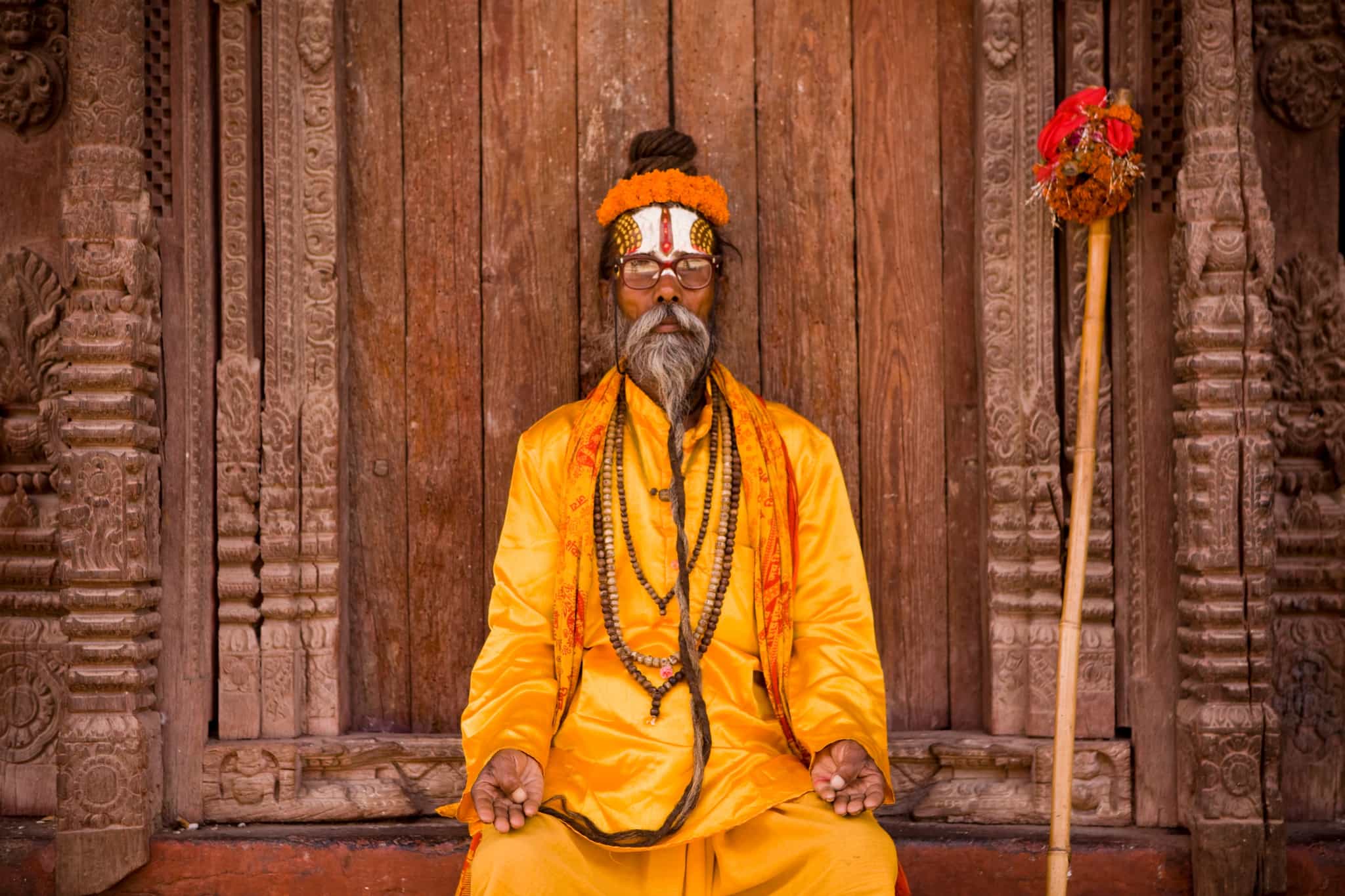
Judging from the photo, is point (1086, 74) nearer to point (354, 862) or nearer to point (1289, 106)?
point (1289, 106)

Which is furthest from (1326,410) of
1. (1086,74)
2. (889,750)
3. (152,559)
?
(152,559)

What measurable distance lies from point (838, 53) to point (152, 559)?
2.32 meters

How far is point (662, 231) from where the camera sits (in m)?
2.94

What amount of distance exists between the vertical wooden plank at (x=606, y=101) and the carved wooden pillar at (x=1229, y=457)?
1411mm

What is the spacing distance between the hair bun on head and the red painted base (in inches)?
72.1

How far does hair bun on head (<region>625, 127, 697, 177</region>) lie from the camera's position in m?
3.15

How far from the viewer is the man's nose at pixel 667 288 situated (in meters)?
2.92

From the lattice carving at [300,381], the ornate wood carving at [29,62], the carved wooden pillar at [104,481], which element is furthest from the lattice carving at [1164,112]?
the ornate wood carving at [29,62]

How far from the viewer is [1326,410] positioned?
3.19 m

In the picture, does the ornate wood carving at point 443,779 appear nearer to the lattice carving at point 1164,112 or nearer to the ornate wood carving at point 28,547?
the ornate wood carving at point 28,547

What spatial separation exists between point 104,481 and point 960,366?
2.30m

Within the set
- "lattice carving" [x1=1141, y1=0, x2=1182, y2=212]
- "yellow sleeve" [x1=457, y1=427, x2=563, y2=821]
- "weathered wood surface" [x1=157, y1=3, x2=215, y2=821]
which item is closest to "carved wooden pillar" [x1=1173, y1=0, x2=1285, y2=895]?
"lattice carving" [x1=1141, y1=0, x2=1182, y2=212]

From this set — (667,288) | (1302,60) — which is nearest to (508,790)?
(667,288)

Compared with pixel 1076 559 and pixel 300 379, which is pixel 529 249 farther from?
pixel 1076 559
